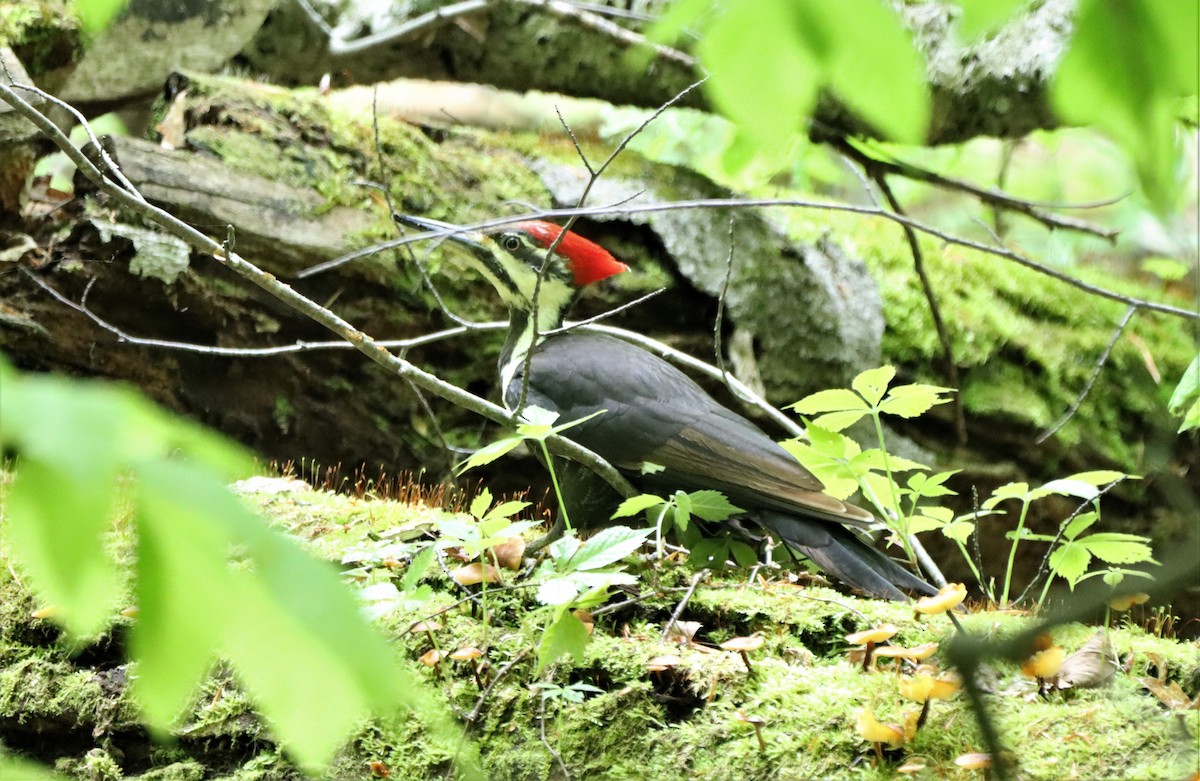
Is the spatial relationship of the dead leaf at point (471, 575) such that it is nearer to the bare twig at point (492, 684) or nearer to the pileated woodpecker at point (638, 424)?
the bare twig at point (492, 684)

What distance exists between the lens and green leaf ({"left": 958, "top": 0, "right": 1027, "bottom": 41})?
2.99 feet

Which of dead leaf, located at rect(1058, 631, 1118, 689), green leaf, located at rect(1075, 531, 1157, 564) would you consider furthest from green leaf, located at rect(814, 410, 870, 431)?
dead leaf, located at rect(1058, 631, 1118, 689)

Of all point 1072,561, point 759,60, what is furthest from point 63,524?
point 1072,561

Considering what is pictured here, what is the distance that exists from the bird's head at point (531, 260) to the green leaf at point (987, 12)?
10.5 ft

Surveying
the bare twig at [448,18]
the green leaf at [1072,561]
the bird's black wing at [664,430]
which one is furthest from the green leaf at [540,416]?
the bare twig at [448,18]

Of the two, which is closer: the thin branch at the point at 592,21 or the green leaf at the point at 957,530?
the green leaf at the point at 957,530

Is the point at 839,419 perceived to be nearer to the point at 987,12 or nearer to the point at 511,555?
the point at 511,555

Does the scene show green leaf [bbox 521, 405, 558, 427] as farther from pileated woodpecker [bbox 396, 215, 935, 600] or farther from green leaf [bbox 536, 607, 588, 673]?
green leaf [bbox 536, 607, 588, 673]

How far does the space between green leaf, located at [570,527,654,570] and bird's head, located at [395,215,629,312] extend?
1905mm

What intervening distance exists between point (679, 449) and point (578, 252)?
1011mm

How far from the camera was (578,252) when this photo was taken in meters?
4.11

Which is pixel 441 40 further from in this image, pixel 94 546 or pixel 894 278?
pixel 94 546

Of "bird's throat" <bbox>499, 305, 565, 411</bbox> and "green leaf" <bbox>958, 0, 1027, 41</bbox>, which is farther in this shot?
"bird's throat" <bbox>499, 305, 565, 411</bbox>

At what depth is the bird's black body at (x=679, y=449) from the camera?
3311mm
